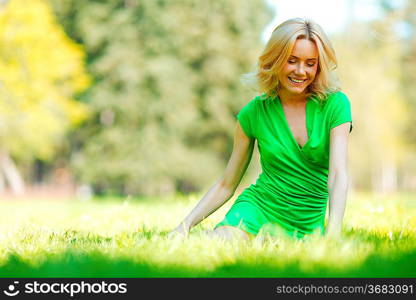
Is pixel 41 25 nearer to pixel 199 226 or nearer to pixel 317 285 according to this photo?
pixel 199 226

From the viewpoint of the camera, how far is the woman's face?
10.2 feet

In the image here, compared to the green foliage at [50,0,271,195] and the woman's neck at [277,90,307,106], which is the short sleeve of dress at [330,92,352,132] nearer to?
the woman's neck at [277,90,307,106]

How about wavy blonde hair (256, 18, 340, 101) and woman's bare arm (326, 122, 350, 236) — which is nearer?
woman's bare arm (326, 122, 350, 236)

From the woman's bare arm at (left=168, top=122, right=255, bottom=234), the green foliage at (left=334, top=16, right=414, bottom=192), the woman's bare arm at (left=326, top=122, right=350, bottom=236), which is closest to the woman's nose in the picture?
the woman's bare arm at (left=326, top=122, right=350, bottom=236)

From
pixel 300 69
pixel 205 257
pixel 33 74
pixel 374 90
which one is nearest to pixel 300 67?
pixel 300 69

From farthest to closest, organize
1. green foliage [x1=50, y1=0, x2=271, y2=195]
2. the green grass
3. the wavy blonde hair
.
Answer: green foliage [x1=50, y1=0, x2=271, y2=195]
the wavy blonde hair
the green grass

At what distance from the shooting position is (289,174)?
3.36m

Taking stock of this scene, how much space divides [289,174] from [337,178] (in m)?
0.40

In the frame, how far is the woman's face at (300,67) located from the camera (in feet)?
10.2

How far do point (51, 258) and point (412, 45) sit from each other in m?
30.5

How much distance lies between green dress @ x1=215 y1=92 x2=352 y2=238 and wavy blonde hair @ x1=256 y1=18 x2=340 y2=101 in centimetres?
7

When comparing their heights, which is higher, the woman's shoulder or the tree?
the tree

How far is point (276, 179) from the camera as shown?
340cm

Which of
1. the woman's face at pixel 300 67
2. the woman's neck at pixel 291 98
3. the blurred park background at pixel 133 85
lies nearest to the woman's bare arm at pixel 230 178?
the woman's neck at pixel 291 98
